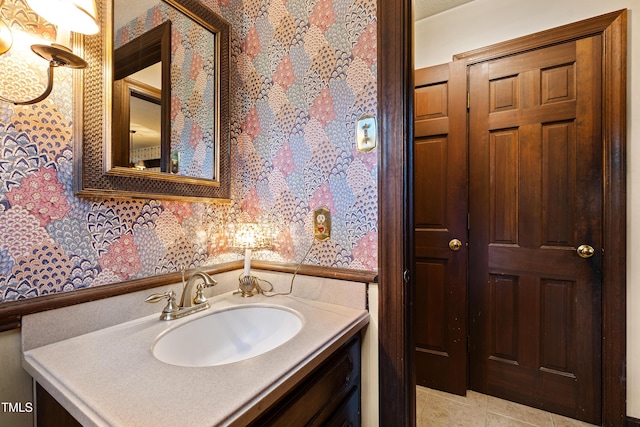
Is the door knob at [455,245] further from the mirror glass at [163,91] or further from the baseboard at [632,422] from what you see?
the mirror glass at [163,91]

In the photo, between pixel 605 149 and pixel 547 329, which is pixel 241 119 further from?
pixel 547 329

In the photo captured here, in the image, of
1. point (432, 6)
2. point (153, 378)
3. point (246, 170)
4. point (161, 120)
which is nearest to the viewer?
point (153, 378)

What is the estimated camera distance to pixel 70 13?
2.41 feet

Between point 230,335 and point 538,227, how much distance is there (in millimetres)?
1780

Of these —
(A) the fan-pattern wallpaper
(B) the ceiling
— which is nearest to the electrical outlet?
(A) the fan-pattern wallpaper

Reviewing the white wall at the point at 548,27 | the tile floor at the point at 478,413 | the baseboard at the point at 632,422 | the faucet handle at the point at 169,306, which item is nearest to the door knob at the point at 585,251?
the white wall at the point at 548,27

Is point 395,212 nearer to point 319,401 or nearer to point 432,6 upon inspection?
point 319,401

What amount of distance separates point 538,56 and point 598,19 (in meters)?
0.27

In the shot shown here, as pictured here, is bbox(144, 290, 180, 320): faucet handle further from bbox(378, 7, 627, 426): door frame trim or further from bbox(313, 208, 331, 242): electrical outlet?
bbox(378, 7, 627, 426): door frame trim

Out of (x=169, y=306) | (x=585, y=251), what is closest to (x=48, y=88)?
(x=169, y=306)

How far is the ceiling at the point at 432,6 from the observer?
6.17 ft

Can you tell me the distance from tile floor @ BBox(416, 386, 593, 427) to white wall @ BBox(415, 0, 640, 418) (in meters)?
0.40

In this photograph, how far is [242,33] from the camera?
1397mm

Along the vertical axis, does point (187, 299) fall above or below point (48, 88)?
below
